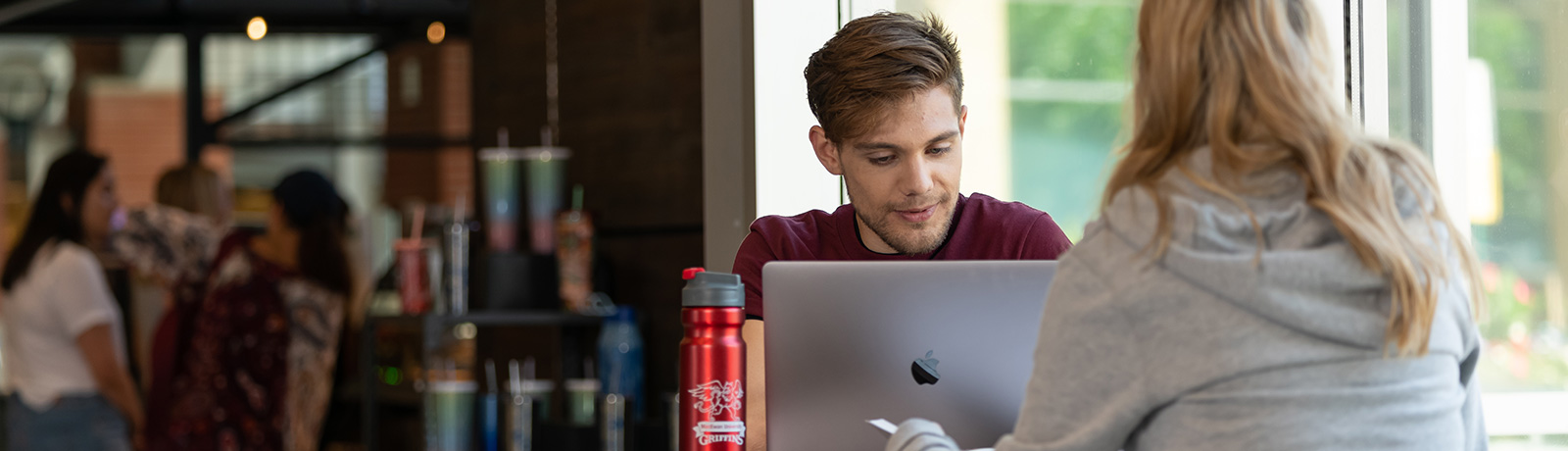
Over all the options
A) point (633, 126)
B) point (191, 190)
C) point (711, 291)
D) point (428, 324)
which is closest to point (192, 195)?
point (191, 190)

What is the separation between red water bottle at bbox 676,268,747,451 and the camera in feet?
3.62

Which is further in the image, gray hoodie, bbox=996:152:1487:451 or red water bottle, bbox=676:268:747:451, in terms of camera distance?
red water bottle, bbox=676:268:747:451

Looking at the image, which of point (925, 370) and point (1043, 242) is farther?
point (1043, 242)

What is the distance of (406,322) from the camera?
11.2 feet

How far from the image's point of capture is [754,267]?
1645 mm

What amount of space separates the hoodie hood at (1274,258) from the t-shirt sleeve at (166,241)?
390 centimetres

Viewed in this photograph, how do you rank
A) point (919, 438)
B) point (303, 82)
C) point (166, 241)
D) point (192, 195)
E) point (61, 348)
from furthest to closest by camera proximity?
1. point (303, 82)
2. point (192, 195)
3. point (166, 241)
4. point (61, 348)
5. point (919, 438)

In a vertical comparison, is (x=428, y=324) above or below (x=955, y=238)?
below

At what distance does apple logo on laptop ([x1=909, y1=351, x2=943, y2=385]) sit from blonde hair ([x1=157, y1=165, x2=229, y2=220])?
3.85 metres

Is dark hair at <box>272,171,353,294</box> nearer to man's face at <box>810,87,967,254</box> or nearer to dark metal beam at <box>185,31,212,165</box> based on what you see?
man's face at <box>810,87,967,254</box>

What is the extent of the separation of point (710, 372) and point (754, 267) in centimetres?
54

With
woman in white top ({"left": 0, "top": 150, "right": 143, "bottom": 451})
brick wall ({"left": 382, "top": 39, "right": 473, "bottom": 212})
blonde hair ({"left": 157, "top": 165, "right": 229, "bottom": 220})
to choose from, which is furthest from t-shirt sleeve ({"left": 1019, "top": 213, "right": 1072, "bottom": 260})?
brick wall ({"left": 382, "top": 39, "right": 473, "bottom": 212})

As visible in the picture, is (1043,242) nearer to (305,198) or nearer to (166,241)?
(305,198)

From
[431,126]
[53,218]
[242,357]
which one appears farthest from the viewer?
[431,126]
